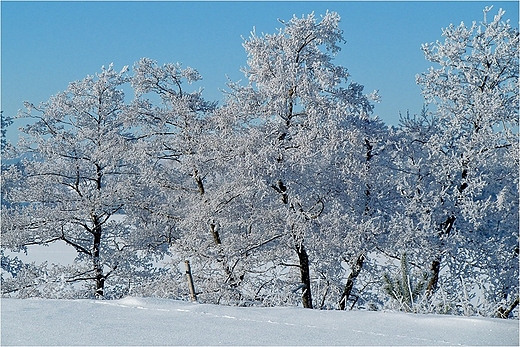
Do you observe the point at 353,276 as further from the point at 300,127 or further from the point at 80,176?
the point at 80,176

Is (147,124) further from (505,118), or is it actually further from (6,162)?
(505,118)

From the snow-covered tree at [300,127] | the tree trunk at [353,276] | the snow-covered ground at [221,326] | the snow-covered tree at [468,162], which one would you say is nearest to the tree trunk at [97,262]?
the snow-covered tree at [300,127]

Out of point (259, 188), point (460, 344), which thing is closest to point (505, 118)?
point (259, 188)

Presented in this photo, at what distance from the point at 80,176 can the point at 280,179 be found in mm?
5440

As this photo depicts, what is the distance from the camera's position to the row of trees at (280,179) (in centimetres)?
998

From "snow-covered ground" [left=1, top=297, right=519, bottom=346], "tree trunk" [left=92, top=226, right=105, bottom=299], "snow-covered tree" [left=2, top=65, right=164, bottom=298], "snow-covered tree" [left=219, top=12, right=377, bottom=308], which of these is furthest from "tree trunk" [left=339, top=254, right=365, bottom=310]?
"snow-covered ground" [left=1, top=297, right=519, bottom=346]

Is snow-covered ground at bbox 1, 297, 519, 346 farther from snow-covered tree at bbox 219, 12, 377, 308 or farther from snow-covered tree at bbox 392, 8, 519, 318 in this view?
snow-covered tree at bbox 392, 8, 519, 318

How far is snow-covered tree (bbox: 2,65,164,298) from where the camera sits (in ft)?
41.0

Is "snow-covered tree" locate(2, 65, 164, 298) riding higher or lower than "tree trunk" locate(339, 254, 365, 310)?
higher

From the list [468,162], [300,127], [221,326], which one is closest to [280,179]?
[300,127]

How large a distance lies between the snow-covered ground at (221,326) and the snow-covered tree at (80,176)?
28.6 feet

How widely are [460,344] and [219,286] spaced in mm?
8130

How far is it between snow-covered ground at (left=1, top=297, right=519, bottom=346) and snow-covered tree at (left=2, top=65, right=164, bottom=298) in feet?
28.6

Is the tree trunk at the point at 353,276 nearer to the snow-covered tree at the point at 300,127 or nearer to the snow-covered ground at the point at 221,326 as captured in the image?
the snow-covered tree at the point at 300,127
